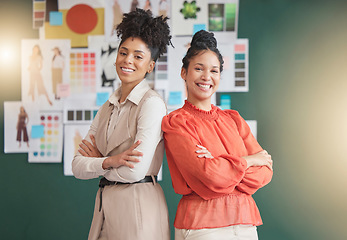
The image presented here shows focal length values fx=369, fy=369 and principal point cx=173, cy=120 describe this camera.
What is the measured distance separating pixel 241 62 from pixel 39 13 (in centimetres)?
165

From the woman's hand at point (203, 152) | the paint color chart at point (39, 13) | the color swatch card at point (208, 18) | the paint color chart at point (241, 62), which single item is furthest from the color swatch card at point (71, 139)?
the woman's hand at point (203, 152)

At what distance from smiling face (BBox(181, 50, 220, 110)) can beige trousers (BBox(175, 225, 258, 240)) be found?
551mm

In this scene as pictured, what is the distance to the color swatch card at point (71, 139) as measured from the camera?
9.52 feet

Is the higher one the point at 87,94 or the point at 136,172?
the point at 87,94

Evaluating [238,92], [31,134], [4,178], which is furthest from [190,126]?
[4,178]

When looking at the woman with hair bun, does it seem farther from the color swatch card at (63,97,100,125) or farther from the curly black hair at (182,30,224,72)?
the color swatch card at (63,97,100,125)

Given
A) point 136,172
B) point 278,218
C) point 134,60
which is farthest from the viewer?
point 278,218

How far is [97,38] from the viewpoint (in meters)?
2.91

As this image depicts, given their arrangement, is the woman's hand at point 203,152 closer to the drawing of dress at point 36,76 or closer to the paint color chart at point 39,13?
the drawing of dress at point 36,76

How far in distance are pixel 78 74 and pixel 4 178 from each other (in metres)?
1.03

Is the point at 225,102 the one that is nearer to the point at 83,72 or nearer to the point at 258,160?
the point at 83,72

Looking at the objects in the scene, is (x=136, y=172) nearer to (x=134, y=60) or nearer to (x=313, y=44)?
(x=134, y=60)

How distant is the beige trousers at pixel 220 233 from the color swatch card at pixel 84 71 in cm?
173

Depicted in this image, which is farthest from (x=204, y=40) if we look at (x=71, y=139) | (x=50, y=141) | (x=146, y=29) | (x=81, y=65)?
(x=50, y=141)
